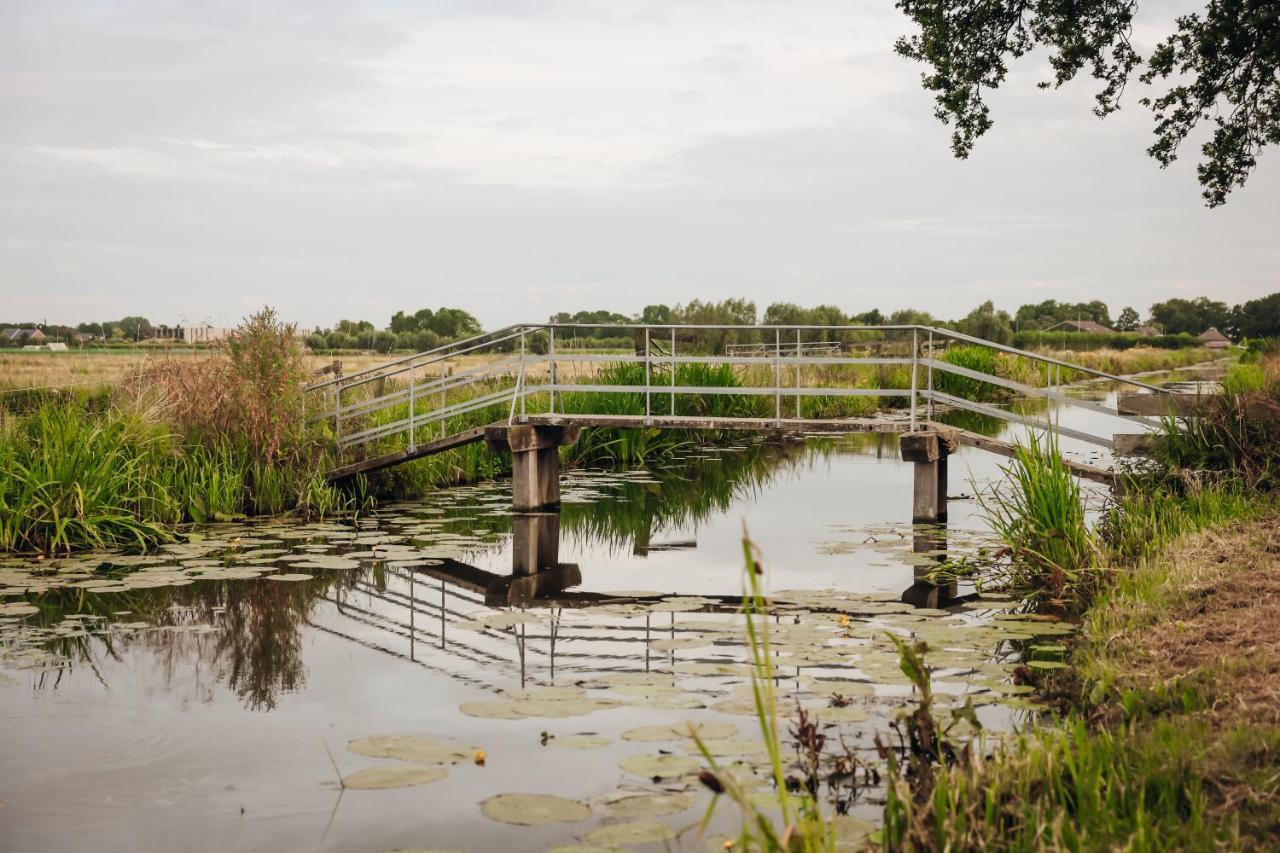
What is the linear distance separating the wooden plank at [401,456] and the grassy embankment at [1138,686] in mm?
7654

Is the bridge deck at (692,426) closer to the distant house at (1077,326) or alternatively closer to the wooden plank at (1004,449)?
the wooden plank at (1004,449)

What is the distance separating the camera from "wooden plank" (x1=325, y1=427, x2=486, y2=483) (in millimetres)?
17109

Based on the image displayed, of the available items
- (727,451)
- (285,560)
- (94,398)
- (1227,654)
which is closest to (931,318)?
(727,451)

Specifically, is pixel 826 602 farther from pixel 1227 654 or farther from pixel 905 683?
pixel 1227 654

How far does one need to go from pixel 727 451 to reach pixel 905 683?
2001 cm

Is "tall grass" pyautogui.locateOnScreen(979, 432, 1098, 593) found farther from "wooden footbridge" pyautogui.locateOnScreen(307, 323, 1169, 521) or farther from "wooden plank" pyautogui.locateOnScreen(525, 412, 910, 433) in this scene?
"wooden plank" pyautogui.locateOnScreen(525, 412, 910, 433)

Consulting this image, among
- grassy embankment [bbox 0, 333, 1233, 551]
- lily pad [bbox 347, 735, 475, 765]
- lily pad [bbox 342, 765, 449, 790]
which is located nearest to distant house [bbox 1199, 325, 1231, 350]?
grassy embankment [bbox 0, 333, 1233, 551]

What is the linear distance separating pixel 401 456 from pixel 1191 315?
123060 mm

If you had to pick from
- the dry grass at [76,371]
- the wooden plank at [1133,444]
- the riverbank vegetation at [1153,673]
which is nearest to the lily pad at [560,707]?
the riverbank vegetation at [1153,673]

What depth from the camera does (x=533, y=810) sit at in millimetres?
5613

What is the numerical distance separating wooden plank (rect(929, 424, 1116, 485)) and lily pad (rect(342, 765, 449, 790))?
9.08 m

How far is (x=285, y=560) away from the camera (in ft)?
42.2

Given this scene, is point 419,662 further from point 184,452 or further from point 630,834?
point 184,452

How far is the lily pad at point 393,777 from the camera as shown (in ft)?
19.9
